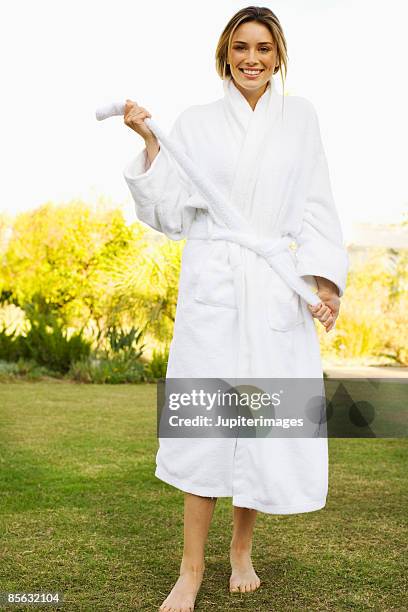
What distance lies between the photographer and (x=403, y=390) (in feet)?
Answer: 24.7

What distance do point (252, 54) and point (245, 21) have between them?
0.30ft

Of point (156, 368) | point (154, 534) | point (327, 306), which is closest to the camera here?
point (327, 306)

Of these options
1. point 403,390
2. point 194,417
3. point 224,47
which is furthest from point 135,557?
point 403,390

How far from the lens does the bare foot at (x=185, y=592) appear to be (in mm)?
2164

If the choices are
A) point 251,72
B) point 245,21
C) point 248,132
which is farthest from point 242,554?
point 245,21

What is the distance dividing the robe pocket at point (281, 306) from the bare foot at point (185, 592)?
70 centimetres

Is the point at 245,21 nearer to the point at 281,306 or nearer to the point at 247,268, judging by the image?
the point at 247,268

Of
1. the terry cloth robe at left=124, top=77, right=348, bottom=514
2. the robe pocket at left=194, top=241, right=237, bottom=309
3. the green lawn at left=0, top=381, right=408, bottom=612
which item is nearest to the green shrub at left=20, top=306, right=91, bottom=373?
the green lawn at left=0, top=381, right=408, bottom=612

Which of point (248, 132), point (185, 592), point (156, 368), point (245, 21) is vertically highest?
point (245, 21)

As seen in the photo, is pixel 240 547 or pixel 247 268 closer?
pixel 247 268

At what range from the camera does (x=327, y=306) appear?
7.48 feet

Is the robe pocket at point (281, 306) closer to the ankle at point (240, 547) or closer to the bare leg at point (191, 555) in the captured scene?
the bare leg at point (191, 555)

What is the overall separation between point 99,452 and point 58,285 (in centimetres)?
1041

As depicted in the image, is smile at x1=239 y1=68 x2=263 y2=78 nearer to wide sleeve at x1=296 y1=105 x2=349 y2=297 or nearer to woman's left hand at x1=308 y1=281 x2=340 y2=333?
wide sleeve at x1=296 y1=105 x2=349 y2=297
